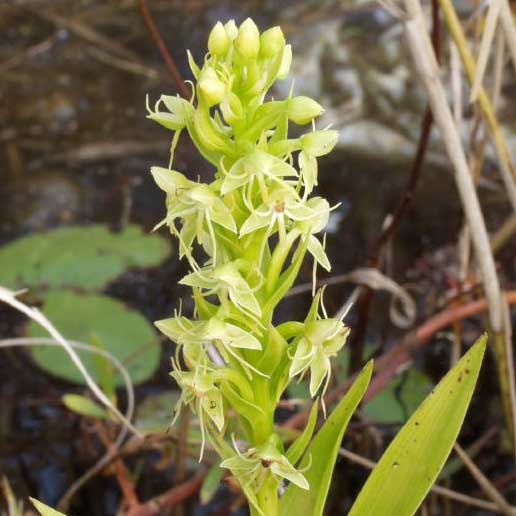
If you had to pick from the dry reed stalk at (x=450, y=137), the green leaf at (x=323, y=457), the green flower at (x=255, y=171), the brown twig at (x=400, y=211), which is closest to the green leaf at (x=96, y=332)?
the brown twig at (x=400, y=211)

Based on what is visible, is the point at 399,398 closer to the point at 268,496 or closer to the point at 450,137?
the point at 450,137

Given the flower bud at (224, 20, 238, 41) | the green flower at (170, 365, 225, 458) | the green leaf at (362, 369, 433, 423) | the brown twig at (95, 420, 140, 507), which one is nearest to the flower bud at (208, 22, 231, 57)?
the flower bud at (224, 20, 238, 41)

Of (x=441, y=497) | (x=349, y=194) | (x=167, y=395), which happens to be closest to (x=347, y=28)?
(x=349, y=194)

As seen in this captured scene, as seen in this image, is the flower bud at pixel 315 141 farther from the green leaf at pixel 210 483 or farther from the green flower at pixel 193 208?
the green leaf at pixel 210 483

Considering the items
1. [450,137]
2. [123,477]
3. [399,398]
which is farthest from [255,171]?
[399,398]

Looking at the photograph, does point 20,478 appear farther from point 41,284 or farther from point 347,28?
point 347,28

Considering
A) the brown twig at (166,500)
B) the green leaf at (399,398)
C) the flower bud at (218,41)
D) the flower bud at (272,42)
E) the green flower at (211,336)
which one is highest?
the flower bud at (218,41)

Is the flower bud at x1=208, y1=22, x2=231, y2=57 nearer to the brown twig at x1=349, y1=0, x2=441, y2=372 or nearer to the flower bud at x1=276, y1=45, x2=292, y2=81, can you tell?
the flower bud at x1=276, y1=45, x2=292, y2=81
